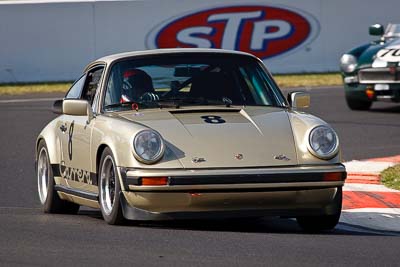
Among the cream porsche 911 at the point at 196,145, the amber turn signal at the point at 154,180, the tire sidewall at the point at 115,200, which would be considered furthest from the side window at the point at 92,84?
the amber turn signal at the point at 154,180

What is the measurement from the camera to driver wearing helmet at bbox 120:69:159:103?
29.6 feet

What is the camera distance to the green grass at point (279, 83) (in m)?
25.0

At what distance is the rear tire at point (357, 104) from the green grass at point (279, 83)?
473cm

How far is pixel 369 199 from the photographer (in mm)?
10422

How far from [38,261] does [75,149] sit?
250 centimetres

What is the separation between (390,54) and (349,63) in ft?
2.81

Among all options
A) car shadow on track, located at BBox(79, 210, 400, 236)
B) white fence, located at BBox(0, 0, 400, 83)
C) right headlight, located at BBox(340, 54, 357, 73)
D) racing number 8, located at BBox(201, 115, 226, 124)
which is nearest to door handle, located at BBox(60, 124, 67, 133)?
car shadow on track, located at BBox(79, 210, 400, 236)

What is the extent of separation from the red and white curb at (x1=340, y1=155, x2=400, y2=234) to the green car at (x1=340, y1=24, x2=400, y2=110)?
18.4 feet

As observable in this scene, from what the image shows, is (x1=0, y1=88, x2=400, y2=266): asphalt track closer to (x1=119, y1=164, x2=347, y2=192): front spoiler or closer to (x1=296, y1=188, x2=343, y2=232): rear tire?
(x1=296, y1=188, x2=343, y2=232): rear tire

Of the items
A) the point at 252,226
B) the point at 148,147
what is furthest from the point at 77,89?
the point at 148,147

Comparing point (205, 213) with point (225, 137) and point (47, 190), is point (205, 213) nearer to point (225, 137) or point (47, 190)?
point (225, 137)

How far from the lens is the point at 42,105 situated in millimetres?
22375

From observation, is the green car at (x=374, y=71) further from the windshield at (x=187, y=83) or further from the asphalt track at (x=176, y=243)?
the windshield at (x=187, y=83)

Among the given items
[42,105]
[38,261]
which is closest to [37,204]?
[38,261]
